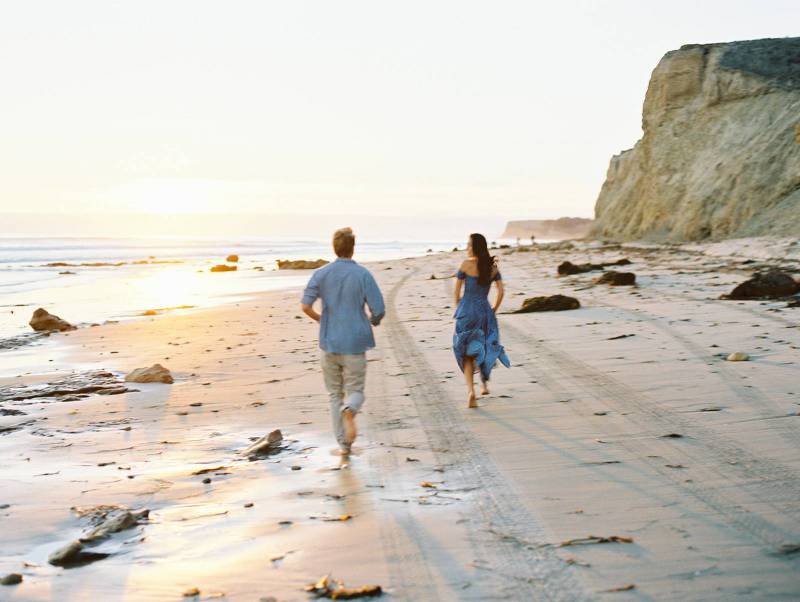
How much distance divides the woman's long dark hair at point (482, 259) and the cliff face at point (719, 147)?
23402mm

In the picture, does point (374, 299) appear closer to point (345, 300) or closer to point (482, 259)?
point (345, 300)

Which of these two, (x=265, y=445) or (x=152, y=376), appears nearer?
(x=265, y=445)

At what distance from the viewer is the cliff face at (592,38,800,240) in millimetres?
32594

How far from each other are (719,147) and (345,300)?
33.9m

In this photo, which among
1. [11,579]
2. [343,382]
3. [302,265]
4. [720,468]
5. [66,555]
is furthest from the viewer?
[302,265]

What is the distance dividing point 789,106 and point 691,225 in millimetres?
6248

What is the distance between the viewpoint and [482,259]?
8.98 meters

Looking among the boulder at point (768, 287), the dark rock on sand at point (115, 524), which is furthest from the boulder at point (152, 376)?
the boulder at point (768, 287)

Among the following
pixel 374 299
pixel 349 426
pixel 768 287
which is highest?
pixel 374 299

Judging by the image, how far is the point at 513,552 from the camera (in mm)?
4504

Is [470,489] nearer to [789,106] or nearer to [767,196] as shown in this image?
[767,196]

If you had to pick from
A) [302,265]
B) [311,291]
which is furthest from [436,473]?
[302,265]

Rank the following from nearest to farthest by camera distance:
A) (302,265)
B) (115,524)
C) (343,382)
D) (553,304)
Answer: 1. (115,524)
2. (343,382)
3. (553,304)
4. (302,265)

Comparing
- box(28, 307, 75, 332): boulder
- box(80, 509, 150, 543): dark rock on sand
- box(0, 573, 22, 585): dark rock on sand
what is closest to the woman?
box(80, 509, 150, 543): dark rock on sand
